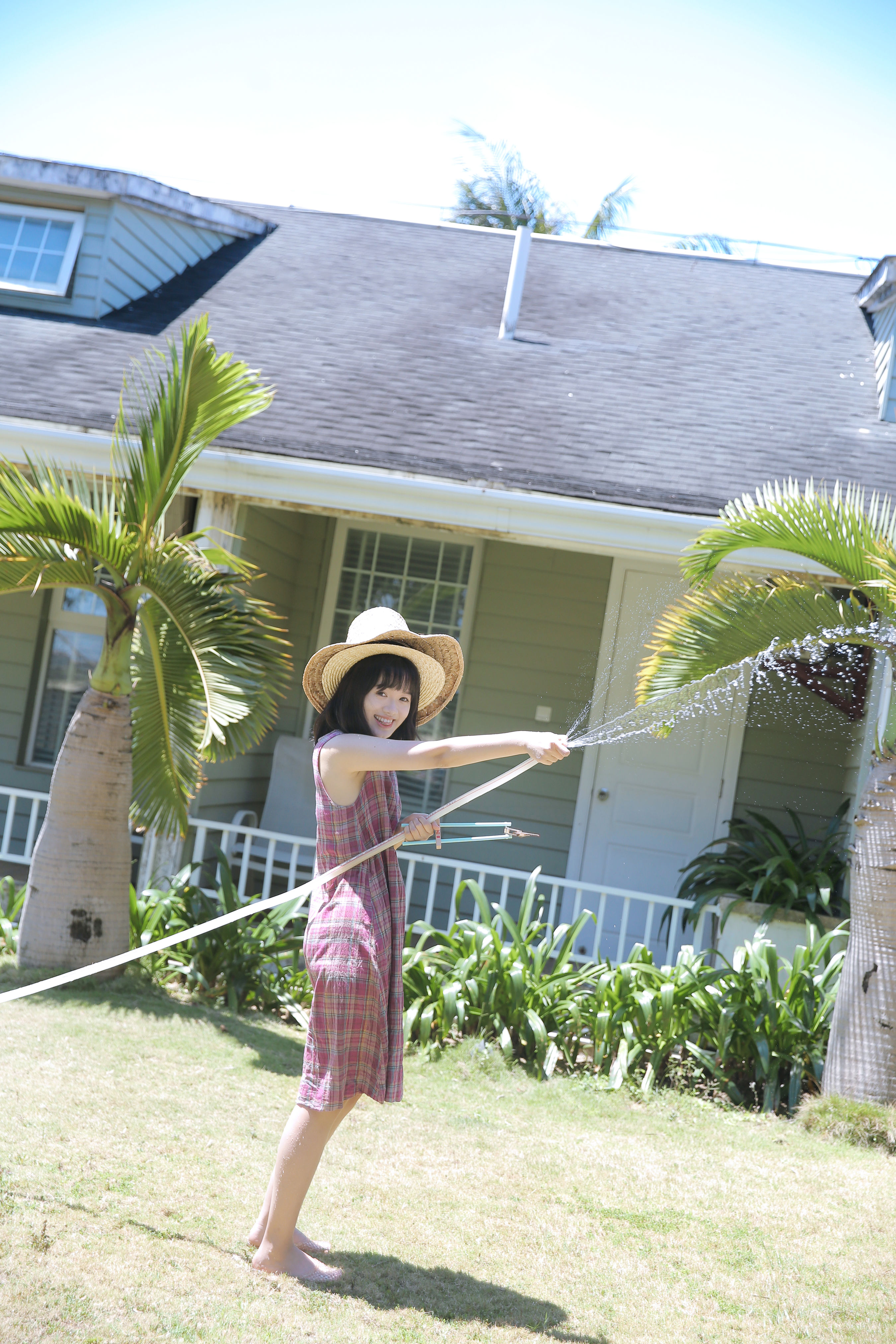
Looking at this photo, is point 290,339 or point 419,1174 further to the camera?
point 290,339

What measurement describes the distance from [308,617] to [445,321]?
8.89 feet

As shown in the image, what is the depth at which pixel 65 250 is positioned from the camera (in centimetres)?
904

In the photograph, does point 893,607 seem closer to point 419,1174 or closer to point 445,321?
point 419,1174

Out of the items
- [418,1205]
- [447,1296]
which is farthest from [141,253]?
[447,1296]

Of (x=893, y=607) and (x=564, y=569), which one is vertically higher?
(x=564, y=569)

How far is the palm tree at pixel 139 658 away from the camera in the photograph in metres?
4.97

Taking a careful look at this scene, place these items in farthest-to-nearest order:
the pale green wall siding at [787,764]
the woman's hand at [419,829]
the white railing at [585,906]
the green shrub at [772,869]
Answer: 1. the pale green wall siding at [787,764]
2. the green shrub at [772,869]
3. the white railing at [585,906]
4. the woman's hand at [419,829]

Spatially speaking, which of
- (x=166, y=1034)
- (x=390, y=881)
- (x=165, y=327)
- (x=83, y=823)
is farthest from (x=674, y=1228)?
(x=165, y=327)

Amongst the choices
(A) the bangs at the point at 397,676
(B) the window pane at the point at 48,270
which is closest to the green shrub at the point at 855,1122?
(A) the bangs at the point at 397,676

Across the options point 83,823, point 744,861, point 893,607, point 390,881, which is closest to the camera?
point 390,881

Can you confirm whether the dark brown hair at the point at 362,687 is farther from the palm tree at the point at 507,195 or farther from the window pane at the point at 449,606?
the palm tree at the point at 507,195

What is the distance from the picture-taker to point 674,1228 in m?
3.45

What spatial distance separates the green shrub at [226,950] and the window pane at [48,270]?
221 inches

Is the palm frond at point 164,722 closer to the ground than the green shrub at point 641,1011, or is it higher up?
higher up
